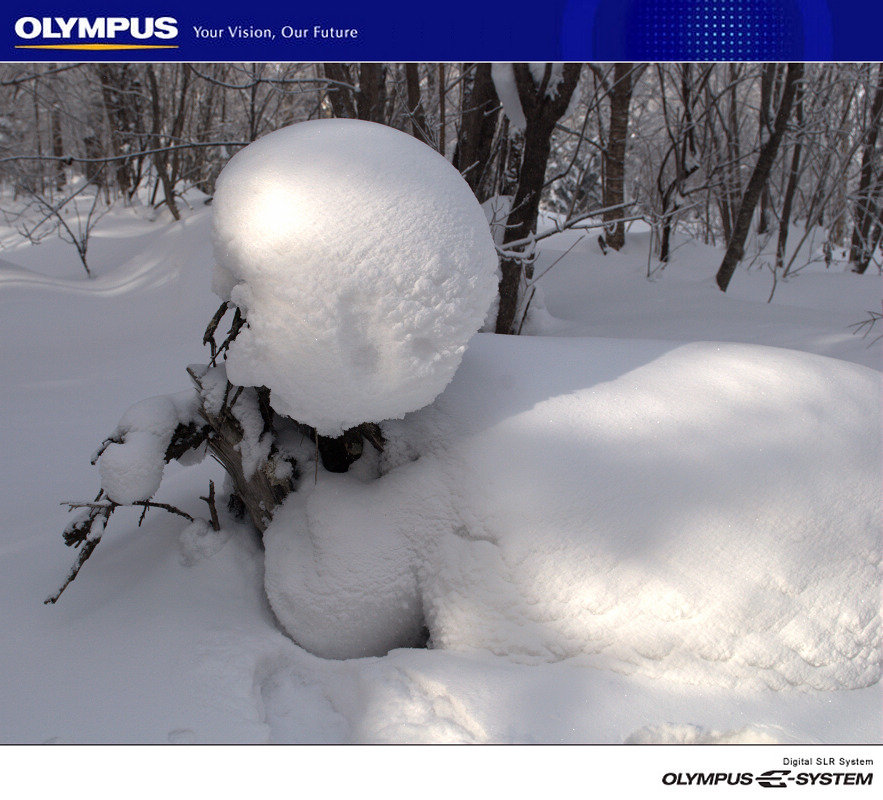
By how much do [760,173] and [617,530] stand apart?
441 cm

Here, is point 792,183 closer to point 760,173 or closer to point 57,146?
point 760,173

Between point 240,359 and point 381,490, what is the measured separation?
49cm

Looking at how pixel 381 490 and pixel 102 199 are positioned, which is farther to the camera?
pixel 102 199

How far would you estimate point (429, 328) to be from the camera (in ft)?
5.15

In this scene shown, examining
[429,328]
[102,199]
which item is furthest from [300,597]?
[102,199]

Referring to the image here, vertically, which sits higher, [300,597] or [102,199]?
[102,199]

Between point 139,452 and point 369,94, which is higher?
point 369,94

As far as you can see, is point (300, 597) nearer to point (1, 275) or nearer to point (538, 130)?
point (538, 130)

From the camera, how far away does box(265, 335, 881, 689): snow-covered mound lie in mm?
1504

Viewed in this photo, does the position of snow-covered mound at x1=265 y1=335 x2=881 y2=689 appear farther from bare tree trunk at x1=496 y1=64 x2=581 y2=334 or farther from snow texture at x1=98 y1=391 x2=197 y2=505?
bare tree trunk at x1=496 y1=64 x2=581 y2=334

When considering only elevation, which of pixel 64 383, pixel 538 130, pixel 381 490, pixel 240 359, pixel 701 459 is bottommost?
pixel 64 383

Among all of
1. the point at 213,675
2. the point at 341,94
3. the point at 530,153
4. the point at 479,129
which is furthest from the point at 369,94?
the point at 213,675
